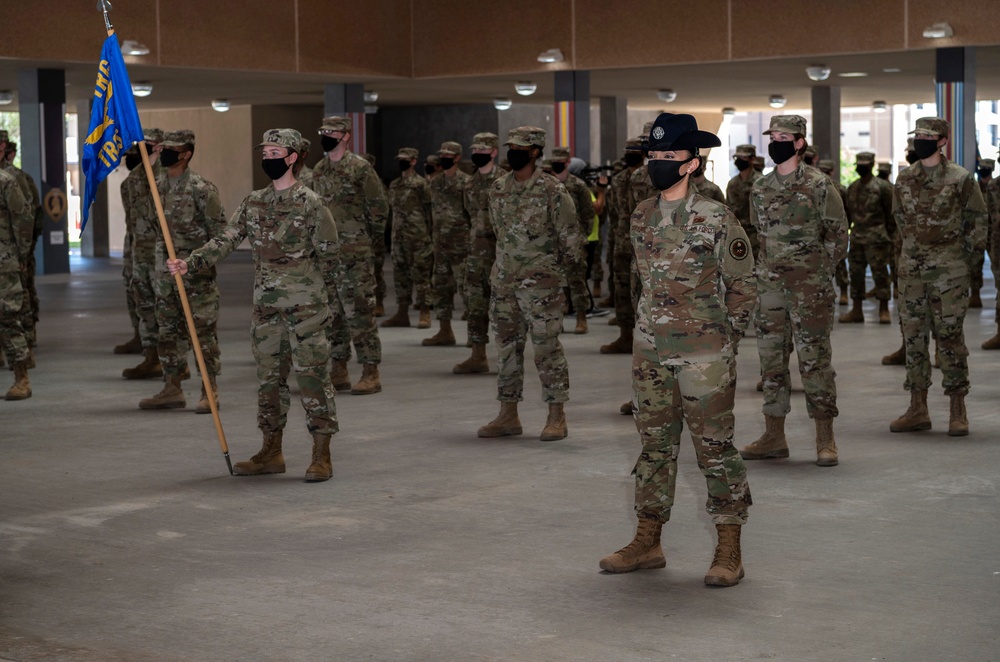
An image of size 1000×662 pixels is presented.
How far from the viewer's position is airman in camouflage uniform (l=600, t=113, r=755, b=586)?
559cm

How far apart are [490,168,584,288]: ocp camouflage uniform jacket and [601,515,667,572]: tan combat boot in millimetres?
3157

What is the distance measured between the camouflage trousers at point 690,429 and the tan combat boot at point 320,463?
2541 millimetres

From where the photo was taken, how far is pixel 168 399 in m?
10.4

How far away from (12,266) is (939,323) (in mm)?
6764

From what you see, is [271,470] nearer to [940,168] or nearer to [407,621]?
[407,621]

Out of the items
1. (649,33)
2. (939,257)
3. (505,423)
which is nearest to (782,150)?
(939,257)

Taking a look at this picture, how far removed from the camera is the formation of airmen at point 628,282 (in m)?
5.64

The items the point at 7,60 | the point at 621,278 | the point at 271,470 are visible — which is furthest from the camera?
the point at 7,60

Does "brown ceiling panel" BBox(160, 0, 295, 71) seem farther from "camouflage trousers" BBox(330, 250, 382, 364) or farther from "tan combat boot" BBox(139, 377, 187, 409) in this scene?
"tan combat boot" BBox(139, 377, 187, 409)

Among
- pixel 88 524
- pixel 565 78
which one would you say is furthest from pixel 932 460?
pixel 565 78

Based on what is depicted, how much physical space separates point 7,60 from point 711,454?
17.8 m

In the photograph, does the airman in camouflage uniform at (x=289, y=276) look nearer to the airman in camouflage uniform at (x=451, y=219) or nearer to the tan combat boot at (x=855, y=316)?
the airman in camouflage uniform at (x=451, y=219)

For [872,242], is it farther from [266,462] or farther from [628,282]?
[266,462]

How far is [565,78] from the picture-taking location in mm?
23312
